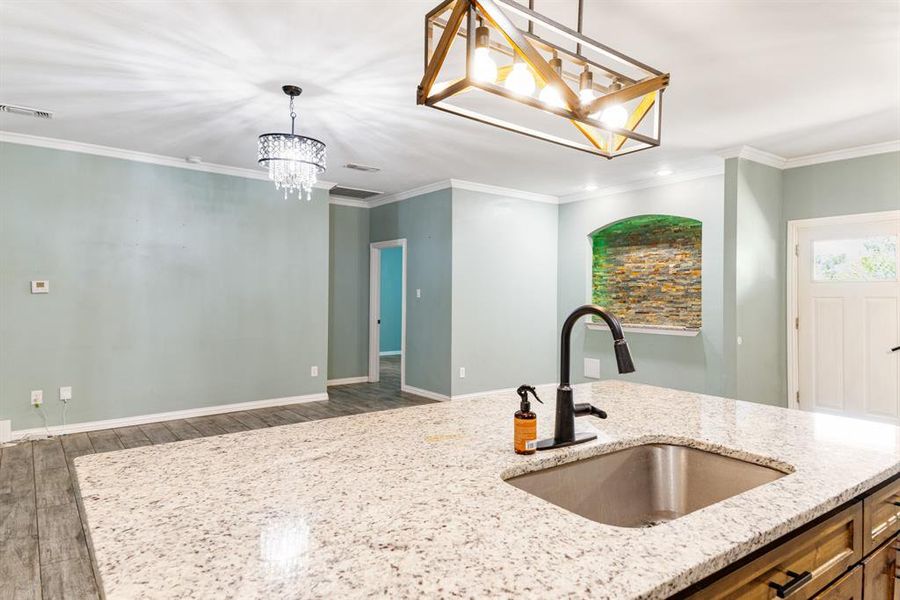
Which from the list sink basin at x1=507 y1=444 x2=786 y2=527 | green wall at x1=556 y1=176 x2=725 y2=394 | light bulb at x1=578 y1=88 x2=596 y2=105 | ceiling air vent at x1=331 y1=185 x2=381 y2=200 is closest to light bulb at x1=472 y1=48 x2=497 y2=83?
light bulb at x1=578 y1=88 x2=596 y2=105

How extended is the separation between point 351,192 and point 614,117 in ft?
18.0

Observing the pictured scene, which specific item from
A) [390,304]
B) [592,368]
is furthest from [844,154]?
[390,304]

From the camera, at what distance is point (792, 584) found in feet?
3.27

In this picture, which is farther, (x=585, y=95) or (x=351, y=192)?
(x=351, y=192)

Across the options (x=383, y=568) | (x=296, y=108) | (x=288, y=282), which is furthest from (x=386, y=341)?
(x=383, y=568)

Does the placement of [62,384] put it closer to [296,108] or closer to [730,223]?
[296,108]

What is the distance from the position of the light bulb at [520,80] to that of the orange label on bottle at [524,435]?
33.3 inches

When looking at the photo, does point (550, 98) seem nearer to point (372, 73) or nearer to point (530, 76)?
point (530, 76)

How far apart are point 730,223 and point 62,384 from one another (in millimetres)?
6123

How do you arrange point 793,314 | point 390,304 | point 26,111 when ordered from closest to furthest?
1. point 26,111
2. point 793,314
3. point 390,304

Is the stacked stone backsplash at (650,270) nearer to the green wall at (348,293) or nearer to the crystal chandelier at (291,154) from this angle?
the green wall at (348,293)

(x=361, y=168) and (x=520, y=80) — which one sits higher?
(x=361, y=168)

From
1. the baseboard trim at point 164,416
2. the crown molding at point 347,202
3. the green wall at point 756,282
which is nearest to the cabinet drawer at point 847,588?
the green wall at point 756,282

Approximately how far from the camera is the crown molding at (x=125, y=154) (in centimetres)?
426
